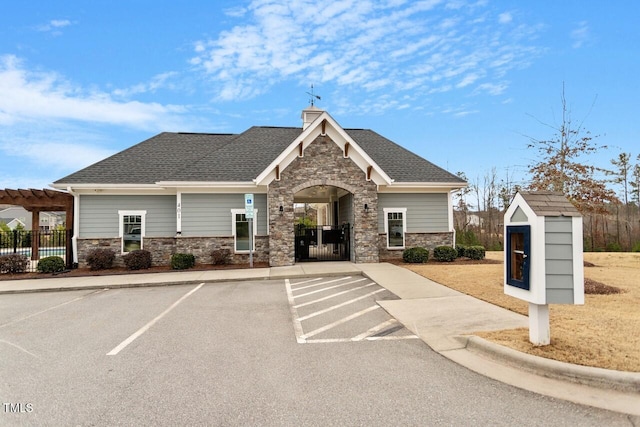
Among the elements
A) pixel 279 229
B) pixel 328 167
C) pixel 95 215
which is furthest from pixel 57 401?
pixel 95 215

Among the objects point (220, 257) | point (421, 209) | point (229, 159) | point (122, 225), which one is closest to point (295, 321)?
point (220, 257)

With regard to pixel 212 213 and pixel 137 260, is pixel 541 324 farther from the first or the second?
pixel 137 260

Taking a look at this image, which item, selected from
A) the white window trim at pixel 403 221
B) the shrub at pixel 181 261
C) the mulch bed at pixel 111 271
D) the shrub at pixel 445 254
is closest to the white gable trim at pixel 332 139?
the white window trim at pixel 403 221

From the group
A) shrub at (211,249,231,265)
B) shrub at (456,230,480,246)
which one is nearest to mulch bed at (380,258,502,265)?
shrub at (456,230,480,246)

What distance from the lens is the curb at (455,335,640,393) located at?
157 inches

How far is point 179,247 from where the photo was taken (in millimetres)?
16000

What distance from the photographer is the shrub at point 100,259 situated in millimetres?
15359

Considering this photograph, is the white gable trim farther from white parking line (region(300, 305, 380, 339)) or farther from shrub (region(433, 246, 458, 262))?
white parking line (region(300, 305, 380, 339))

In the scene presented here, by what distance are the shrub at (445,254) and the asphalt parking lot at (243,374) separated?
30.8 feet

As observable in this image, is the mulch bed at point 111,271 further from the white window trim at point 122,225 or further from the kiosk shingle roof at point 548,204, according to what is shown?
the kiosk shingle roof at point 548,204

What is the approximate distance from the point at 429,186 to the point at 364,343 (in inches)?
501

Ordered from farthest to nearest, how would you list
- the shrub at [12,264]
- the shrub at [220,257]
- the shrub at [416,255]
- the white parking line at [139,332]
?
the shrub at [416,255] < the shrub at [220,257] < the shrub at [12,264] < the white parking line at [139,332]

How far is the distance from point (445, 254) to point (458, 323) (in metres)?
10.5

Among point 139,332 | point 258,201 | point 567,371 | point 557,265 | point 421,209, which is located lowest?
point 139,332
